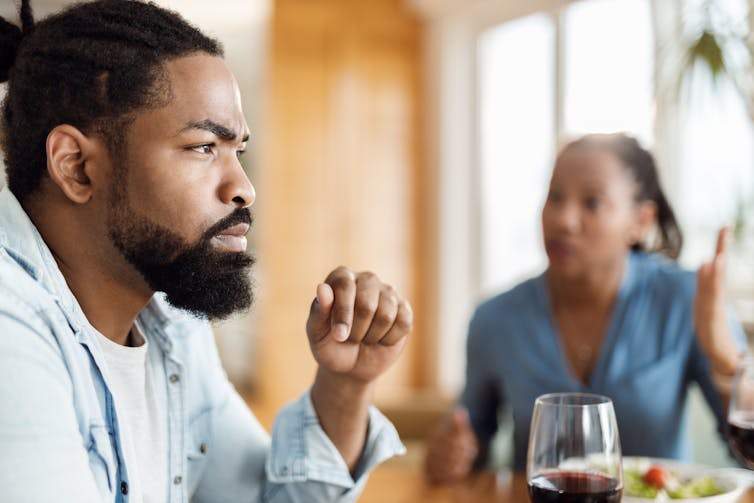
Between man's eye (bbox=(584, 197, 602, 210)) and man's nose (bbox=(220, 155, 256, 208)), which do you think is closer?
man's nose (bbox=(220, 155, 256, 208))

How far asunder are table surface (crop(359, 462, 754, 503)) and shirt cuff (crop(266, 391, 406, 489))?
8.7 inches

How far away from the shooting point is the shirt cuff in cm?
122

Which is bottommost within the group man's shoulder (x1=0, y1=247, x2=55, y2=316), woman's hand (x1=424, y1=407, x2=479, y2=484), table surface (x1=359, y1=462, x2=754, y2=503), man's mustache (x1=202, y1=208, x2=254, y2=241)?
table surface (x1=359, y1=462, x2=754, y2=503)

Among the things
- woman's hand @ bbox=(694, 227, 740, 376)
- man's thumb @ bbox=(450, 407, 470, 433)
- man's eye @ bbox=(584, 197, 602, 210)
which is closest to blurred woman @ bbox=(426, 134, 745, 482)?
man's eye @ bbox=(584, 197, 602, 210)

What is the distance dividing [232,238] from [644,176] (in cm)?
130

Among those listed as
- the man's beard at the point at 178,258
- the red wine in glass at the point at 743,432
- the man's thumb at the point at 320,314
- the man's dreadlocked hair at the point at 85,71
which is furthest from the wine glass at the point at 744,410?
the man's dreadlocked hair at the point at 85,71

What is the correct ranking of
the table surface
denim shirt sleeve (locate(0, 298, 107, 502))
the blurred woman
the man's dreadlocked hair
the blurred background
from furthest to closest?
1. the blurred background
2. the blurred woman
3. the table surface
4. the man's dreadlocked hair
5. denim shirt sleeve (locate(0, 298, 107, 502))

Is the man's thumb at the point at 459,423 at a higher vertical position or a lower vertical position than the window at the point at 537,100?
lower

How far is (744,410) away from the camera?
1258mm

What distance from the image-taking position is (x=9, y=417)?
0.79 meters

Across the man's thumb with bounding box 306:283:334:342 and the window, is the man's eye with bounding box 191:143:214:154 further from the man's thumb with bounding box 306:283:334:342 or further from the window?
the window

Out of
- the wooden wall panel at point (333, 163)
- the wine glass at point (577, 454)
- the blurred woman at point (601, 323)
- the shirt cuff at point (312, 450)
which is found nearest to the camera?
the wine glass at point (577, 454)

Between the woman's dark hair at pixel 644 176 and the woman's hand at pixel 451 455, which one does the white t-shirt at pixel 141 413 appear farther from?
the woman's dark hair at pixel 644 176

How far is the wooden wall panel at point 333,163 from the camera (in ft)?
18.5
